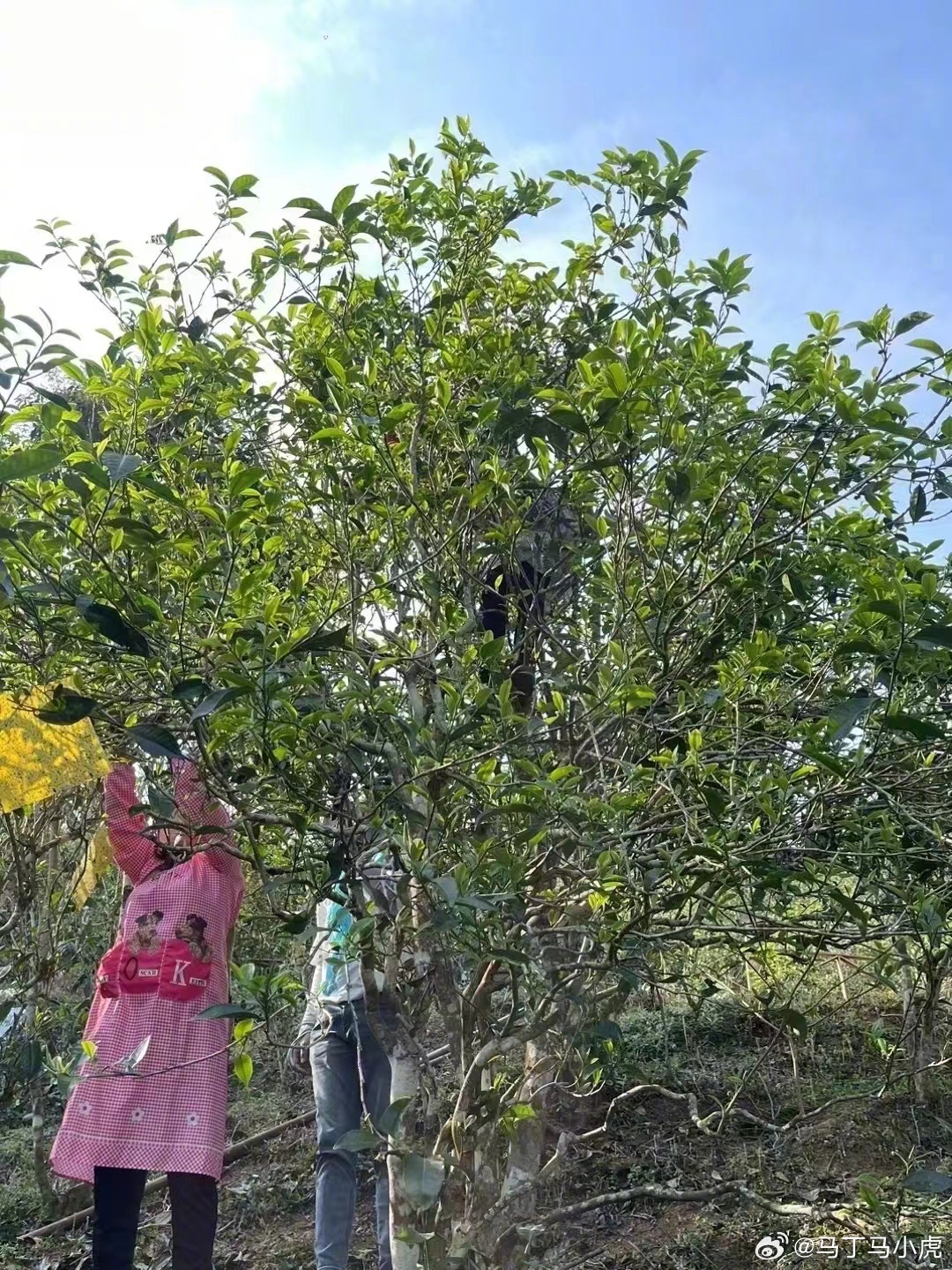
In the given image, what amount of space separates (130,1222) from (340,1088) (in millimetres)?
638

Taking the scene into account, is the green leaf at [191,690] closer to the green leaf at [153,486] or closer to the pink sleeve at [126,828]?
the green leaf at [153,486]

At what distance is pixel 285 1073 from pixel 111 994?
8.58 ft

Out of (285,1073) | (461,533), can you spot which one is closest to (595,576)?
(461,533)

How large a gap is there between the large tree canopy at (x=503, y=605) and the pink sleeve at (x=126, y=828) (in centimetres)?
19

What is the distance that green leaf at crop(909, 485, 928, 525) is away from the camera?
239cm

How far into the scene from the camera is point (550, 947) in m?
2.33

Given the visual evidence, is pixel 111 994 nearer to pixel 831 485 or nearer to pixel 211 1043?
pixel 211 1043

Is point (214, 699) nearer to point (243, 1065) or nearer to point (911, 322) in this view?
point (243, 1065)

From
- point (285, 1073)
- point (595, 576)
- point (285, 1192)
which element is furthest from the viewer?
point (285, 1073)

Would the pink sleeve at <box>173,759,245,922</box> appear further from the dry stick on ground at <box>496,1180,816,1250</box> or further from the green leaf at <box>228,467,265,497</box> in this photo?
the dry stick on ground at <box>496,1180,816,1250</box>

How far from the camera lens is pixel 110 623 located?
168 centimetres

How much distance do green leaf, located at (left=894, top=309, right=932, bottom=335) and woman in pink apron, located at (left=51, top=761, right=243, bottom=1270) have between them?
5.90 feet

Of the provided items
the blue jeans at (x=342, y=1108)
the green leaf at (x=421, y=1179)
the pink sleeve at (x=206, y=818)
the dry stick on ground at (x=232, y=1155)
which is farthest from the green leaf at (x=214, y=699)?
the dry stick on ground at (x=232, y=1155)

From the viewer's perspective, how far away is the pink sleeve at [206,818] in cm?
241
